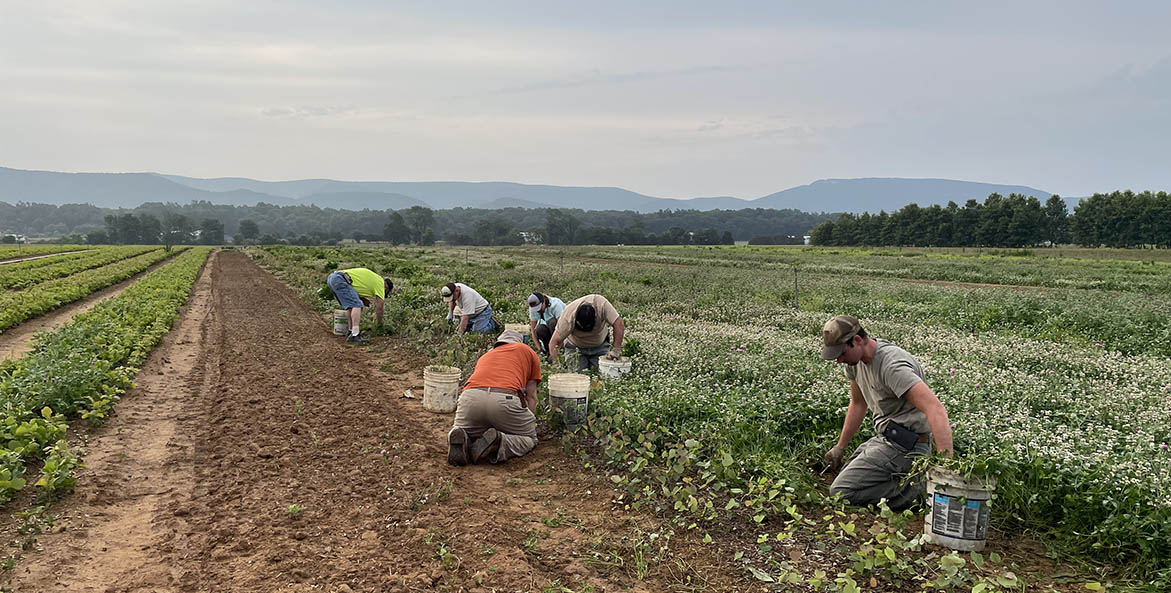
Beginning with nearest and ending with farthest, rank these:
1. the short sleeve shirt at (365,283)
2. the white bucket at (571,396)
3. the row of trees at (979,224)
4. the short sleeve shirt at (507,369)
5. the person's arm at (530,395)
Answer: the short sleeve shirt at (507,369) → the person's arm at (530,395) → the white bucket at (571,396) → the short sleeve shirt at (365,283) → the row of trees at (979,224)

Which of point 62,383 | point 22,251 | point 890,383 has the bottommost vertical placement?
point 22,251

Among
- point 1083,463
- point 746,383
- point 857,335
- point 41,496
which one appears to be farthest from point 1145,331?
point 41,496

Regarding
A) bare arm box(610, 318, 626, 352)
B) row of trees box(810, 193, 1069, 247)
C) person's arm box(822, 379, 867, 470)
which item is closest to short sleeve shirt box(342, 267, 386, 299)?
bare arm box(610, 318, 626, 352)

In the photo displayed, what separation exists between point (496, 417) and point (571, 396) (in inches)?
39.9

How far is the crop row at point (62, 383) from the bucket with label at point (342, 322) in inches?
120

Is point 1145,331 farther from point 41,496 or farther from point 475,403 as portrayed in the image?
point 41,496

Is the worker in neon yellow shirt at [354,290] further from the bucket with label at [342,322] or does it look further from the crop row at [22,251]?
the crop row at [22,251]

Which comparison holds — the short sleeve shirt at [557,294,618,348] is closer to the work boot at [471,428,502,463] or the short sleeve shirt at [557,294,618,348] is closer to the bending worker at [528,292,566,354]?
the bending worker at [528,292,566,354]

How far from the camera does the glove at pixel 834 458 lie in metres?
5.62

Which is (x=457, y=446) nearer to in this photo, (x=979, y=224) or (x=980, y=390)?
(x=980, y=390)

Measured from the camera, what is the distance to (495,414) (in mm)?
6434

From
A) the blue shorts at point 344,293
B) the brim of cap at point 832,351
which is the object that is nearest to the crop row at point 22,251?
the blue shorts at point 344,293

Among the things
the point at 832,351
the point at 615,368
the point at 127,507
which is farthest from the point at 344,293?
the point at 832,351

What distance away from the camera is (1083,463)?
15.3ft
